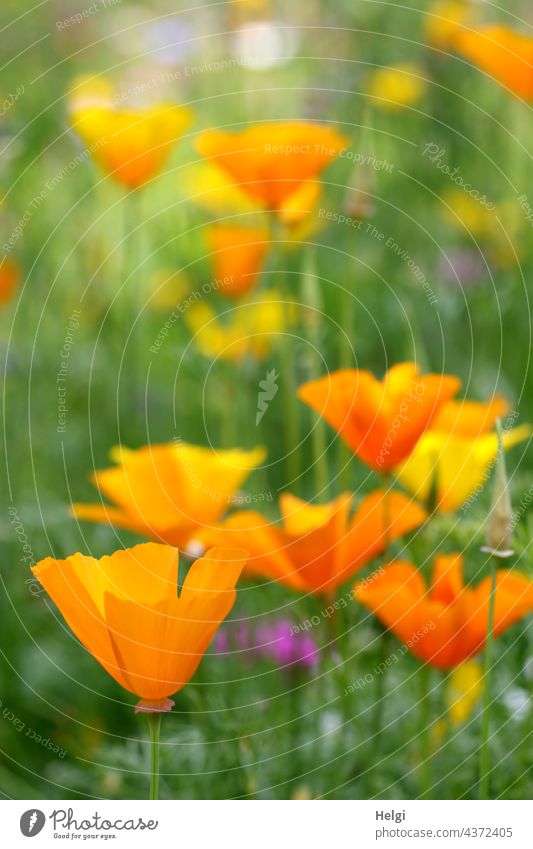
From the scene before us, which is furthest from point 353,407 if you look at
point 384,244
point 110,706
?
point 384,244

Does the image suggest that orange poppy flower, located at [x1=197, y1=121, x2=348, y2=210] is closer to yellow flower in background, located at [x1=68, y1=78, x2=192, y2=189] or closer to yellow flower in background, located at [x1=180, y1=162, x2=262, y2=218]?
yellow flower in background, located at [x1=68, y1=78, x2=192, y2=189]

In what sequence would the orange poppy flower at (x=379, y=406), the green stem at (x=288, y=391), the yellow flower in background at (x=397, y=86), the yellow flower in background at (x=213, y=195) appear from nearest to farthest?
the orange poppy flower at (x=379, y=406) → the green stem at (x=288, y=391) → the yellow flower in background at (x=213, y=195) → the yellow flower in background at (x=397, y=86)

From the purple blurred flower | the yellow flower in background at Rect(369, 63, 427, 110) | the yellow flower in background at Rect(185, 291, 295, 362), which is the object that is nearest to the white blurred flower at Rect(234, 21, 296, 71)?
the yellow flower in background at Rect(369, 63, 427, 110)

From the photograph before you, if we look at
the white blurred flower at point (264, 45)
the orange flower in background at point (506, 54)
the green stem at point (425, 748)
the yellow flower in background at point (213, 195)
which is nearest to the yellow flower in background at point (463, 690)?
the green stem at point (425, 748)
